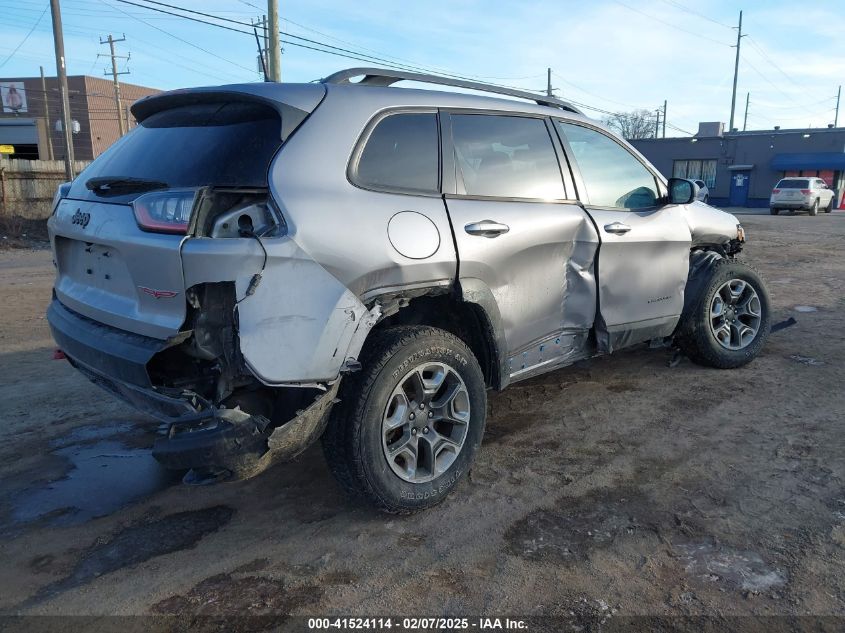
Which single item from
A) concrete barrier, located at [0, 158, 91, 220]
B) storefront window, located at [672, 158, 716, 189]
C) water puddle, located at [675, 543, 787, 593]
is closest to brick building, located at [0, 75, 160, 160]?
concrete barrier, located at [0, 158, 91, 220]

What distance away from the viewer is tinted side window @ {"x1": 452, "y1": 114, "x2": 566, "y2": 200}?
3447mm

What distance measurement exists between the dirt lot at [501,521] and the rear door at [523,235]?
0.69 meters

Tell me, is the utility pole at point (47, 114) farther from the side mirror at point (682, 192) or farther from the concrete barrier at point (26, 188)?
the side mirror at point (682, 192)

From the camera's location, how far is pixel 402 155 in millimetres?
3143

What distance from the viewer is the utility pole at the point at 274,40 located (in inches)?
632

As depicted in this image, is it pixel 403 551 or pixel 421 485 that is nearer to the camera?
pixel 403 551

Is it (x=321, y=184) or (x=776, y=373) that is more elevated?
(x=321, y=184)

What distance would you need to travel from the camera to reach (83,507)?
10.7 ft

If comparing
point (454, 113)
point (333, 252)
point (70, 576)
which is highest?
point (454, 113)

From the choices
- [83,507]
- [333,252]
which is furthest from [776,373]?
[83,507]

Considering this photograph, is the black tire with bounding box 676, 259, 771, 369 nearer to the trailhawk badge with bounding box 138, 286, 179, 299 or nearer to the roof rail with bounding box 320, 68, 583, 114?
the roof rail with bounding box 320, 68, 583, 114

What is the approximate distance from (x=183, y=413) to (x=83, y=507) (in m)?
1.19

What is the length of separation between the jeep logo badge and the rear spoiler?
0.71m

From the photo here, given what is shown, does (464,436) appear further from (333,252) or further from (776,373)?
(776,373)
